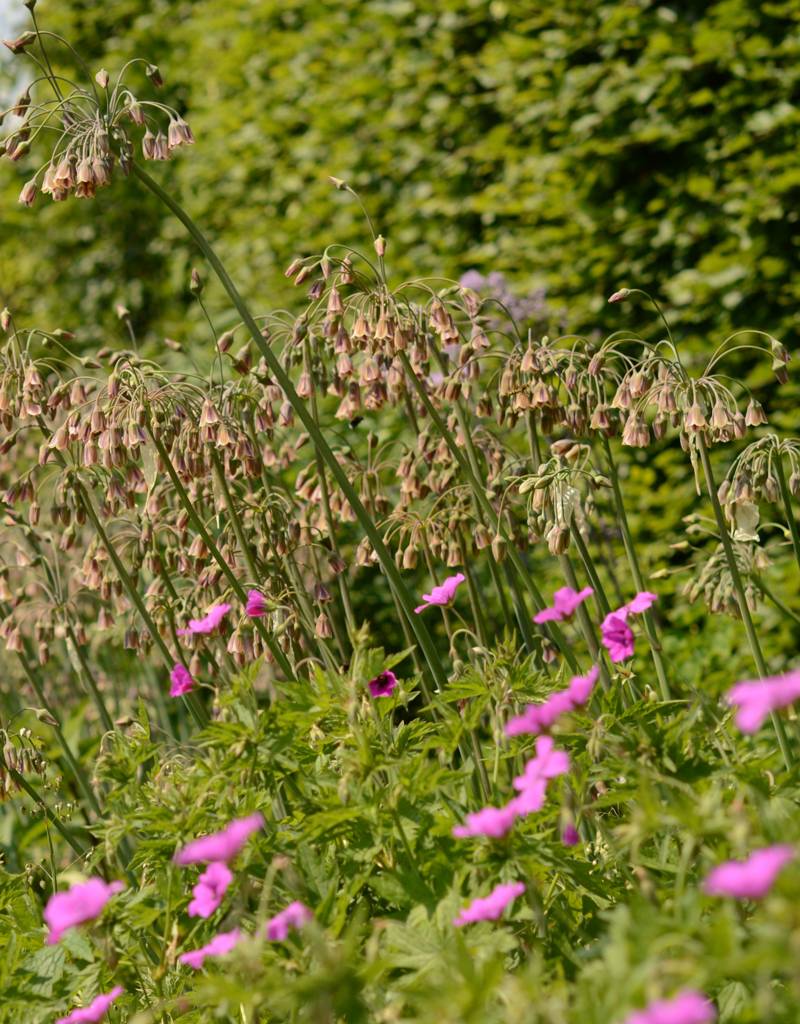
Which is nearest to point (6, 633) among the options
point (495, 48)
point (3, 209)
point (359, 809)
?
point (359, 809)

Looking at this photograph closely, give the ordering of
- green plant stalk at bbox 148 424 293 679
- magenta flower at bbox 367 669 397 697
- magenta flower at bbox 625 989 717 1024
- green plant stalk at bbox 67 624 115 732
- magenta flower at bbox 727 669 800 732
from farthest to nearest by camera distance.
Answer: green plant stalk at bbox 67 624 115 732 < green plant stalk at bbox 148 424 293 679 < magenta flower at bbox 367 669 397 697 < magenta flower at bbox 727 669 800 732 < magenta flower at bbox 625 989 717 1024

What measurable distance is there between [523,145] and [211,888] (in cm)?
481

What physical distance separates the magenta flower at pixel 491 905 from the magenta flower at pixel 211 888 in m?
0.35

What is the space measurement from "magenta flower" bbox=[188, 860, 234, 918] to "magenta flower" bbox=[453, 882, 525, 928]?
350mm

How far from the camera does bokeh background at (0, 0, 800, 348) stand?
508 centimetres

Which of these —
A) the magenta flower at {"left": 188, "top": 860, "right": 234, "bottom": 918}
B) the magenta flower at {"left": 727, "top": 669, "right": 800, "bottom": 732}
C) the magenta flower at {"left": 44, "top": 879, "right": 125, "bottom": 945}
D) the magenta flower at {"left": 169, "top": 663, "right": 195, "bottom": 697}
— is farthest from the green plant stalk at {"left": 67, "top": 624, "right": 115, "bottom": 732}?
the magenta flower at {"left": 727, "top": 669, "right": 800, "bottom": 732}

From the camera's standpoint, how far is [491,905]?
1.71m

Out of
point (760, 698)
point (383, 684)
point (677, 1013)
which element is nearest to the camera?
point (677, 1013)

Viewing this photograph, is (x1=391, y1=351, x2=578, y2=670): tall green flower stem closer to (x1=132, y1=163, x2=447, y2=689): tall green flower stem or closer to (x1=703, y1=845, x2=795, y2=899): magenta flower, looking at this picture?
(x1=132, y1=163, x2=447, y2=689): tall green flower stem

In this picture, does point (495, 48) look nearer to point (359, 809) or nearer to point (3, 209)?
point (359, 809)

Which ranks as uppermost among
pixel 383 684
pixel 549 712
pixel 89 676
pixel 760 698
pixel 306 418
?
pixel 306 418

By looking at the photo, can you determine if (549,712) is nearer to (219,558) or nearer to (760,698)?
(760,698)

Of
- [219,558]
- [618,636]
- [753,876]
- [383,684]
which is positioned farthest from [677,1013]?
[219,558]

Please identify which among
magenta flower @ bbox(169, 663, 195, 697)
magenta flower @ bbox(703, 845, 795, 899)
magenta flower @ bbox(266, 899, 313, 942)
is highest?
magenta flower @ bbox(703, 845, 795, 899)
